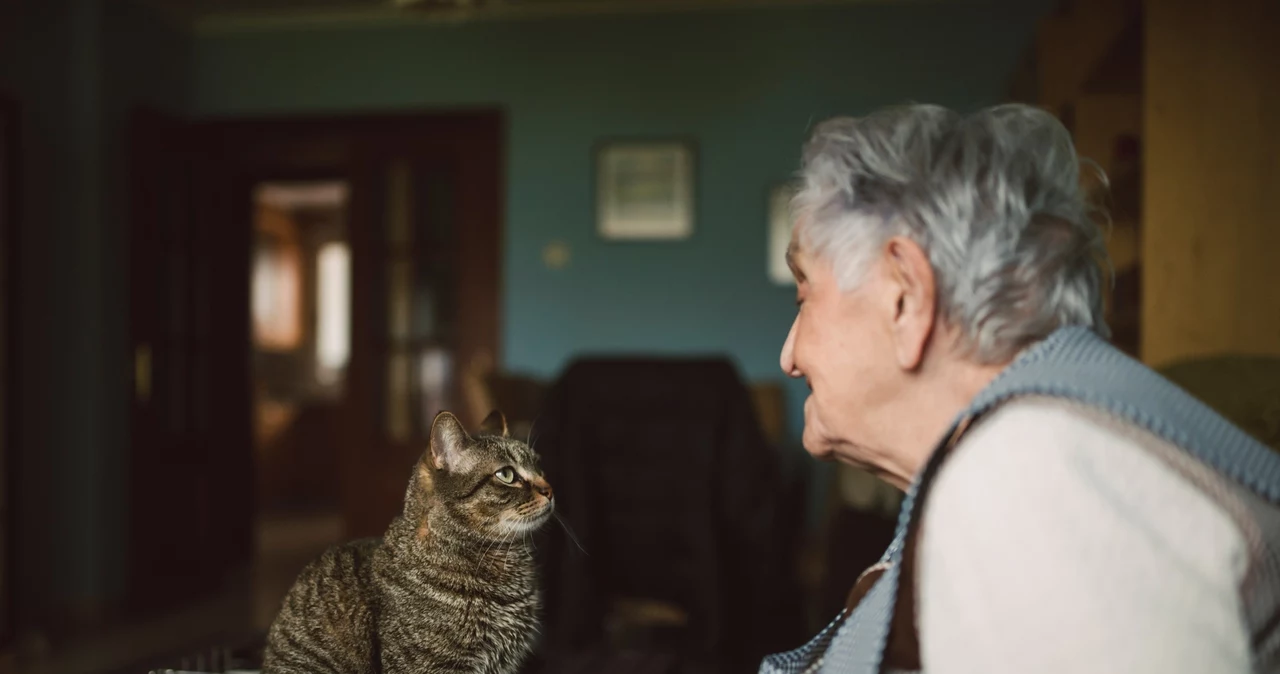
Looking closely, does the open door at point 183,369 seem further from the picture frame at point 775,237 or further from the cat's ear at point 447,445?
the cat's ear at point 447,445

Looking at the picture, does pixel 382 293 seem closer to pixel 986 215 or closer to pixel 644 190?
pixel 644 190

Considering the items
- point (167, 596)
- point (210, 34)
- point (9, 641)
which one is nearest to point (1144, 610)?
point (9, 641)

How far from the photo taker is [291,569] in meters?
4.96

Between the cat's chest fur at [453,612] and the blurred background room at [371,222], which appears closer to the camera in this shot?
the cat's chest fur at [453,612]

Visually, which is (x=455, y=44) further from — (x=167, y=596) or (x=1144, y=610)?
(x=1144, y=610)

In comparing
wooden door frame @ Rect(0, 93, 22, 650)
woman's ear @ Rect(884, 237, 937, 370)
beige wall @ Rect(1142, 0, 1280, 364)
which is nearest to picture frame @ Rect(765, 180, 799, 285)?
beige wall @ Rect(1142, 0, 1280, 364)

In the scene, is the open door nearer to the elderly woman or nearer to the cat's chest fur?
the cat's chest fur

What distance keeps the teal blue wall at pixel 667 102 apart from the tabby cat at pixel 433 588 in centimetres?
365

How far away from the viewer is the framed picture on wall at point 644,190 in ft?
14.8

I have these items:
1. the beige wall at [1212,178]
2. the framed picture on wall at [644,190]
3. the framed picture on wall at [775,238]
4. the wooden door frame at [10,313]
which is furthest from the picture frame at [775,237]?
the wooden door frame at [10,313]

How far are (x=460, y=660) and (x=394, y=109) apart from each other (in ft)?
14.2

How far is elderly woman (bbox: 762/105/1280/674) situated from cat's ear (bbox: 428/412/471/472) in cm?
33

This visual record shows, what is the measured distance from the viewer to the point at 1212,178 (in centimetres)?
210

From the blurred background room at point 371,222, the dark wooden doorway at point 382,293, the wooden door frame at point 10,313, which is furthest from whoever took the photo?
the dark wooden doorway at point 382,293
